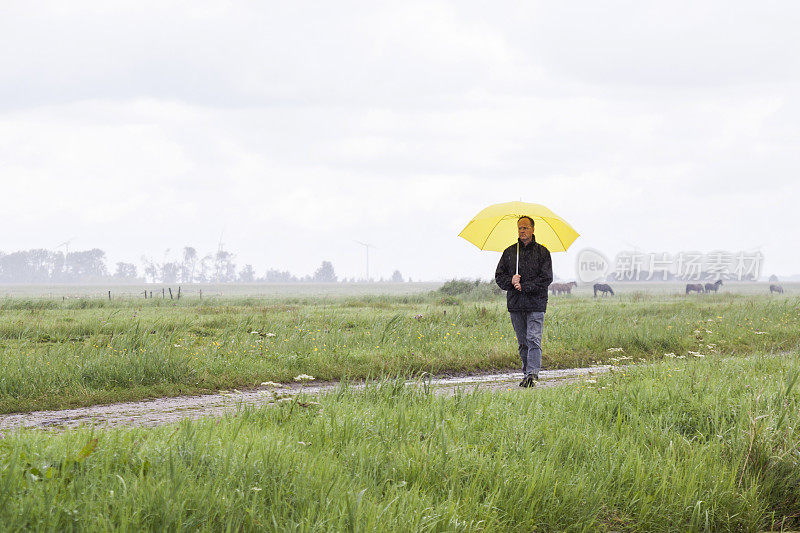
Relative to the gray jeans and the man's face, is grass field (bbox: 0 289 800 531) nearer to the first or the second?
the gray jeans

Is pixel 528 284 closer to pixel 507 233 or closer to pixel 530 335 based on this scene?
pixel 530 335

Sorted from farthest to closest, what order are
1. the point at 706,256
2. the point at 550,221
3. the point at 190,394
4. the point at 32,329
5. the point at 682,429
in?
1. the point at 706,256
2. the point at 32,329
3. the point at 550,221
4. the point at 190,394
5. the point at 682,429

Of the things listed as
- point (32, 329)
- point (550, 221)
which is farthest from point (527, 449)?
point (32, 329)

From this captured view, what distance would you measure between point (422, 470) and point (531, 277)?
5887mm

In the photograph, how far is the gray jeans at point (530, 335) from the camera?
989 centimetres

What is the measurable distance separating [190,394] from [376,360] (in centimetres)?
363

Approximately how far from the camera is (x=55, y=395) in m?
8.65

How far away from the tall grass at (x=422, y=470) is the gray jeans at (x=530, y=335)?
9.97 ft

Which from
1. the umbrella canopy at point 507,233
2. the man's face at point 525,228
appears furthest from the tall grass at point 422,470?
the umbrella canopy at point 507,233

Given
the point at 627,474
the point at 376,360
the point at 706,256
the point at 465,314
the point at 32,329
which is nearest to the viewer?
the point at 627,474

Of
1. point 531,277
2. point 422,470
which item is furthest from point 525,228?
point 422,470

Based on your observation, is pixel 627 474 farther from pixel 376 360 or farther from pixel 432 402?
pixel 376 360

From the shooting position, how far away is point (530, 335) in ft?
32.7

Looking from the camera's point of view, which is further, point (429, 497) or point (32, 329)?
point (32, 329)
